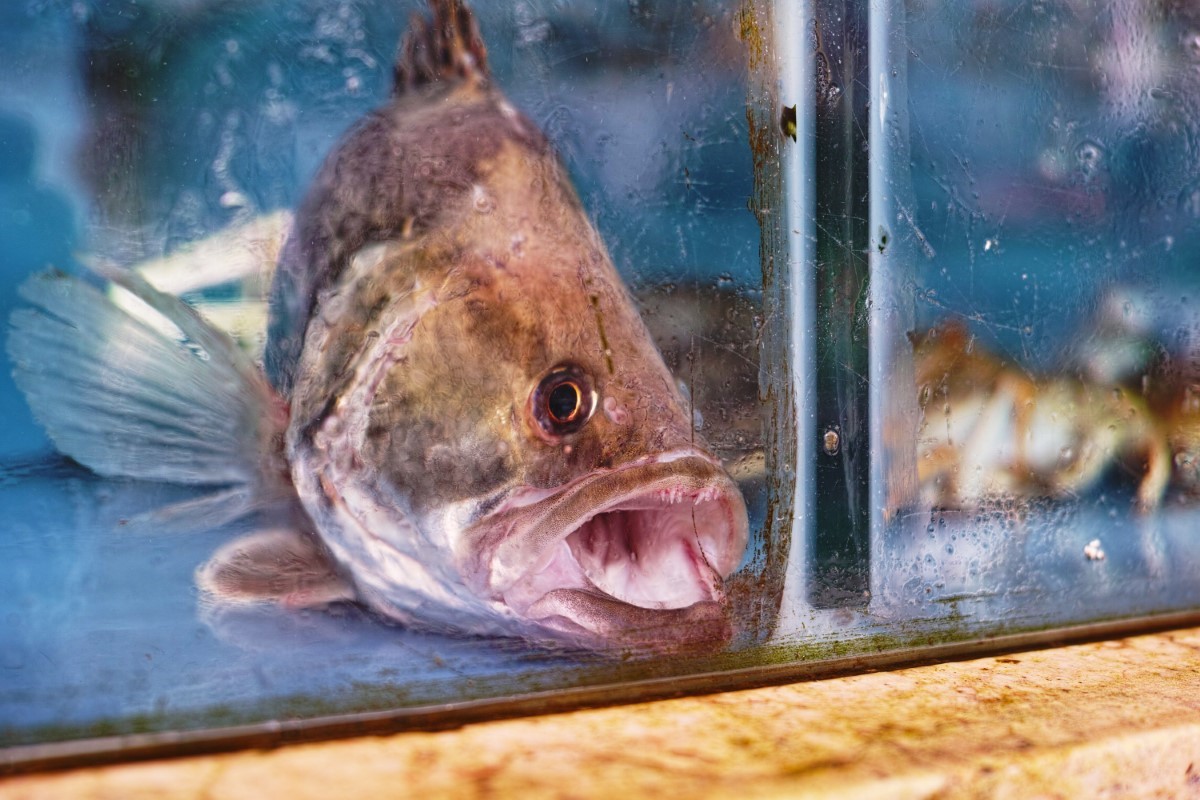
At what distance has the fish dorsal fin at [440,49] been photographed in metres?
1.31

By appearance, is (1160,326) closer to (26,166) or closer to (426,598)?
(426,598)

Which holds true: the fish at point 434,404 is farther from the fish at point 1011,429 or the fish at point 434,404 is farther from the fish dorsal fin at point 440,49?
the fish at point 1011,429

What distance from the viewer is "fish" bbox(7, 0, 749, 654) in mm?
1209

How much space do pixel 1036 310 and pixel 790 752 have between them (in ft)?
3.89

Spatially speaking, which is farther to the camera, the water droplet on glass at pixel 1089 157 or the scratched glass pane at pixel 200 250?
the water droplet on glass at pixel 1089 157

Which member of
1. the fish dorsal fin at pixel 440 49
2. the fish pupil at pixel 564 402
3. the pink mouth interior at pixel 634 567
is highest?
the fish dorsal fin at pixel 440 49

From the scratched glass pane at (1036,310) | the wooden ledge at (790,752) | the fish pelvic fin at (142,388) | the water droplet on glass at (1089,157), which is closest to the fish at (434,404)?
the fish pelvic fin at (142,388)

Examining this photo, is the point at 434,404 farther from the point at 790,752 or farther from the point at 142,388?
the point at 790,752

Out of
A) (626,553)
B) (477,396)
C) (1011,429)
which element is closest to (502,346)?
(477,396)

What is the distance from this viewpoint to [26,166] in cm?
113

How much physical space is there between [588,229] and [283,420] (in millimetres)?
579

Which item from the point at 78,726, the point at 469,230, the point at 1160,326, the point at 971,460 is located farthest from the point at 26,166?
the point at 1160,326

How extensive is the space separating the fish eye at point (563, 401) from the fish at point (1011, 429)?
733 millimetres

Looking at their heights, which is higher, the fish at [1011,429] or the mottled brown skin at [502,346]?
the mottled brown skin at [502,346]
